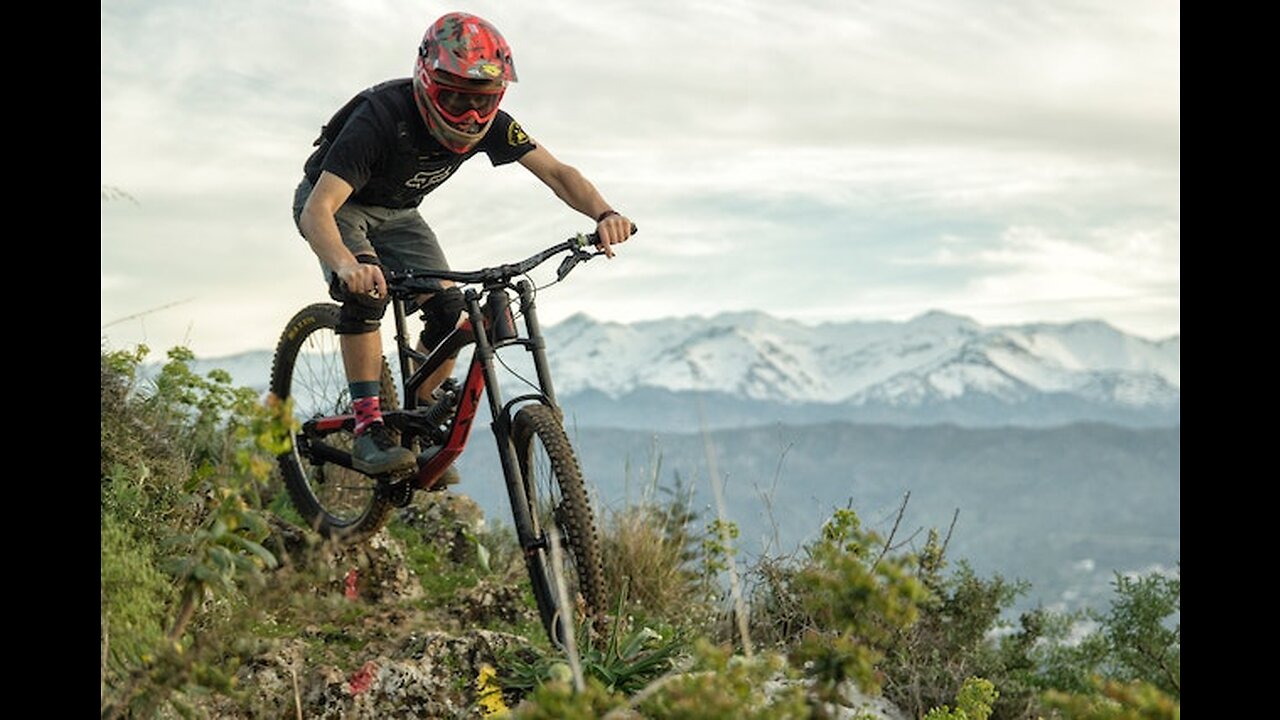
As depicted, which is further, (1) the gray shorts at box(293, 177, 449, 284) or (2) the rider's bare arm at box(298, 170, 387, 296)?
(1) the gray shorts at box(293, 177, 449, 284)

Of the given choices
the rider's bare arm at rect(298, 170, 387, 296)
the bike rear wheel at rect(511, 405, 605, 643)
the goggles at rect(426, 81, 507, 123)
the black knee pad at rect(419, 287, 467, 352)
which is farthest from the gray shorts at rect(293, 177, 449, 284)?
the bike rear wheel at rect(511, 405, 605, 643)

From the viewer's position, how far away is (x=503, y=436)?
594 centimetres

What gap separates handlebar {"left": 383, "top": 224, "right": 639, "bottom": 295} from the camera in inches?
235

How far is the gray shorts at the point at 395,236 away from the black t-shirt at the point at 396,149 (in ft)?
0.20

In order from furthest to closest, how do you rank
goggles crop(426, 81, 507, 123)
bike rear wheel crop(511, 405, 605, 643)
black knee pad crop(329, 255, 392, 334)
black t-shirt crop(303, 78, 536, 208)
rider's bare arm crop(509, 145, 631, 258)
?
rider's bare arm crop(509, 145, 631, 258)
black knee pad crop(329, 255, 392, 334)
black t-shirt crop(303, 78, 536, 208)
goggles crop(426, 81, 507, 123)
bike rear wheel crop(511, 405, 605, 643)

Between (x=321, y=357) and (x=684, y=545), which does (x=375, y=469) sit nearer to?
(x=321, y=357)

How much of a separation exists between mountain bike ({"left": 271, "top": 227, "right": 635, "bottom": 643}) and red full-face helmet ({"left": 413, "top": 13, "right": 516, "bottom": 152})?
69 cm

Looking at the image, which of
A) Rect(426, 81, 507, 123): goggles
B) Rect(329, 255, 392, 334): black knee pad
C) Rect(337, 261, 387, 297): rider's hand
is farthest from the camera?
Rect(329, 255, 392, 334): black knee pad

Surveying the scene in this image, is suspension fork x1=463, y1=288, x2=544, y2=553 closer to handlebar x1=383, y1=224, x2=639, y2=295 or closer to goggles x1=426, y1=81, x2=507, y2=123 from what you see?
handlebar x1=383, y1=224, x2=639, y2=295

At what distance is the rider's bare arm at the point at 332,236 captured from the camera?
19.1 feet

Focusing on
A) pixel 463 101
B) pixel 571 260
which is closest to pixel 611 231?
pixel 571 260
